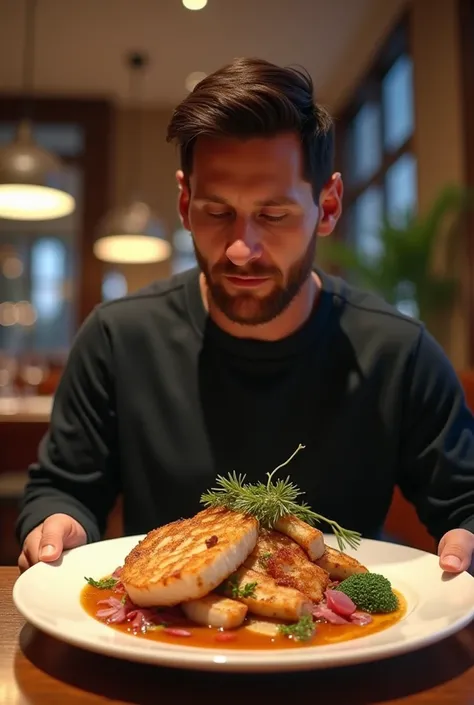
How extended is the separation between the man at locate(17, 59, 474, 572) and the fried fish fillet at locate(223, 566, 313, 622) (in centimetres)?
56

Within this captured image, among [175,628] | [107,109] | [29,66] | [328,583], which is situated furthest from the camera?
[107,109]

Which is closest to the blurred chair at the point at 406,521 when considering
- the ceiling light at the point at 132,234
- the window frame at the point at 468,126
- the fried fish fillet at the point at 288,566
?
the fried fish fillet at the point at 288,566

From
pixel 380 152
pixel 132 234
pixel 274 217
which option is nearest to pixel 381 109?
pixel 380 152

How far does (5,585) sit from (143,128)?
8835 millimetres

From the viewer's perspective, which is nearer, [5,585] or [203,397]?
[5,585]

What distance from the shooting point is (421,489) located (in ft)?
5.35

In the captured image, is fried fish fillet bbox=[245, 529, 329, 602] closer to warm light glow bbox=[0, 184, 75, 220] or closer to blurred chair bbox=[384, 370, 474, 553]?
blurred chair bbox=[384, 370, 474, 553]

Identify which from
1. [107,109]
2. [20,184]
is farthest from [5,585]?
[107,109]

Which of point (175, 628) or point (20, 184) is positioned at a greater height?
point (20, 184)

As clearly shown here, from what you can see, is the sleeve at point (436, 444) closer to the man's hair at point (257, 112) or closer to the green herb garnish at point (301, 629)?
the man's hair at point (257, 112)

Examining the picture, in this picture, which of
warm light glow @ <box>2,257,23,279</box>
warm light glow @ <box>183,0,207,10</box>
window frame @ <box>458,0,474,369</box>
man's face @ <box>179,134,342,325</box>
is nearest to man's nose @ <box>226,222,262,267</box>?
man's face @ <box>179,134,342,325</box>

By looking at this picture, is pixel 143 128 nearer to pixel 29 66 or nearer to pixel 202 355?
pixel 29 66

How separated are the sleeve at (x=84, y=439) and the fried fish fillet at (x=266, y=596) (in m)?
0.61

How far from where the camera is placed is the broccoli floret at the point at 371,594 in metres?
0.94
